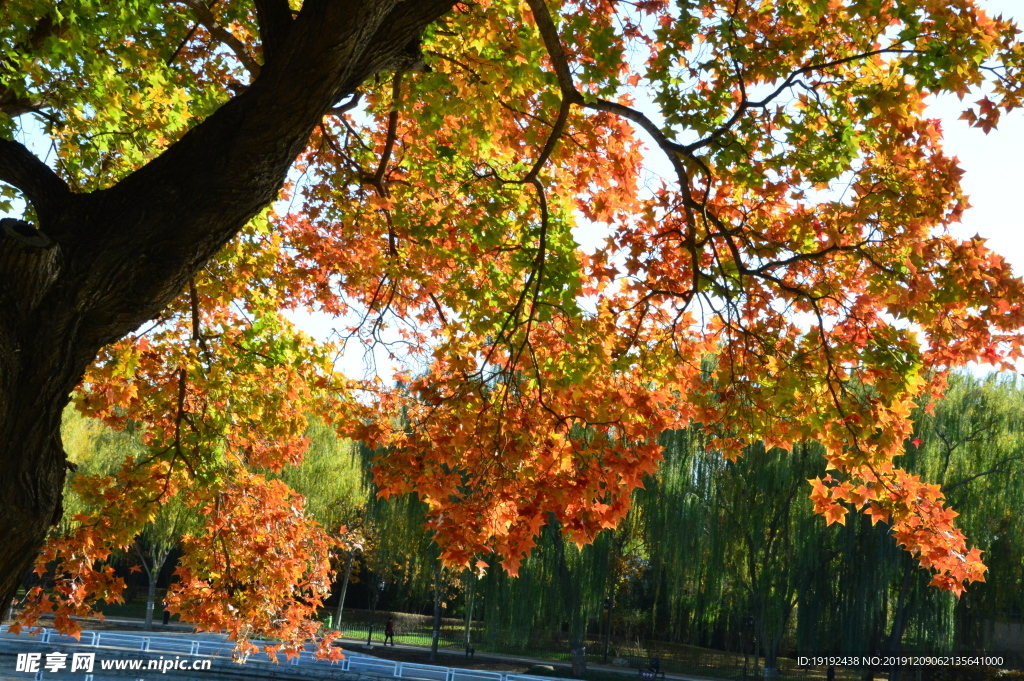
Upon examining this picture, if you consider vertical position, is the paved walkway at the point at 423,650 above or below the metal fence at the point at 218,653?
below

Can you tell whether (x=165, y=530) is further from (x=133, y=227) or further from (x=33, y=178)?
(x=133, y=227)

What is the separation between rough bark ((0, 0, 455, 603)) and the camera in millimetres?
2830

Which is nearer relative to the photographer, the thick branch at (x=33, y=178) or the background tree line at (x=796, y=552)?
the thick branch at (x=33, y=178)

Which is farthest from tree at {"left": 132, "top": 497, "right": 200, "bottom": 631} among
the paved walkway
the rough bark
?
the rough bark

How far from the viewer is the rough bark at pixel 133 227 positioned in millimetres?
2830

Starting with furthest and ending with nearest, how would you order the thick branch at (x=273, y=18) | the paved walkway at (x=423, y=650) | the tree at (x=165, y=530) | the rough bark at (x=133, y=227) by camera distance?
the paved walkway at (x=423, y=650) < the tree at (x=165, y=530) < the thick branch at (x=273, y=18) < the rough bark at (x=133, y=227)

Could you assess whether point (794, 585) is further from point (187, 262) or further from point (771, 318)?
point (187, 262)

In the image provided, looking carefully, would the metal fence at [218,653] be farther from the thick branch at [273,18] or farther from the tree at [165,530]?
the thick branch at [273,18]

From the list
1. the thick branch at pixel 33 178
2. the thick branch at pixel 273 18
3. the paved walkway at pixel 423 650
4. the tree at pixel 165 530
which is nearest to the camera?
the thick branch at pixel 33 178

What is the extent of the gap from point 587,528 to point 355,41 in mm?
3084

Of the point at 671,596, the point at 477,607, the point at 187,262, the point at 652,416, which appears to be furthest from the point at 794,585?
the point at 187,262

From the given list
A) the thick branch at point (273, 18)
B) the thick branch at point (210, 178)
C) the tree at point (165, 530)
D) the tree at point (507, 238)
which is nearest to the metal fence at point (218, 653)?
the tree at point (165, 530)

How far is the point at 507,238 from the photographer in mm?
5520

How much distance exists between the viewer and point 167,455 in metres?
6.26
